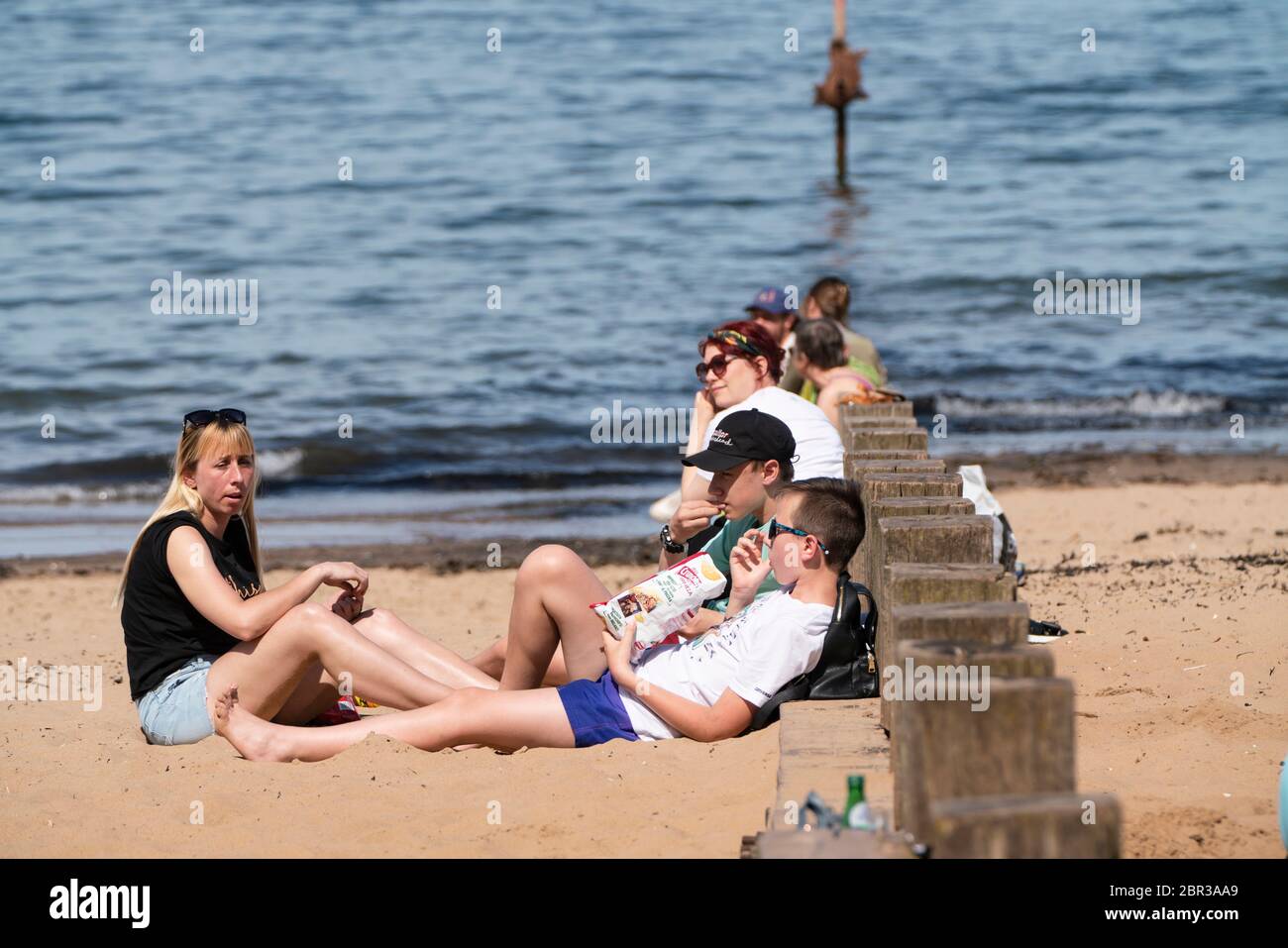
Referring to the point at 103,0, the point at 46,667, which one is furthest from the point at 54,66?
the point at 46,667

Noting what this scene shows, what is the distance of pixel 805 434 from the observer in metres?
6.02

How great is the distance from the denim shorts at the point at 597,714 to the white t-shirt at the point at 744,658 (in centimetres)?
3

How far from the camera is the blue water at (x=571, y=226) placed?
13.0 metres

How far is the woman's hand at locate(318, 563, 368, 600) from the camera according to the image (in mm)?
4996

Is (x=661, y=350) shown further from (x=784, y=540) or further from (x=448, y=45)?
(x=448, y=45)
